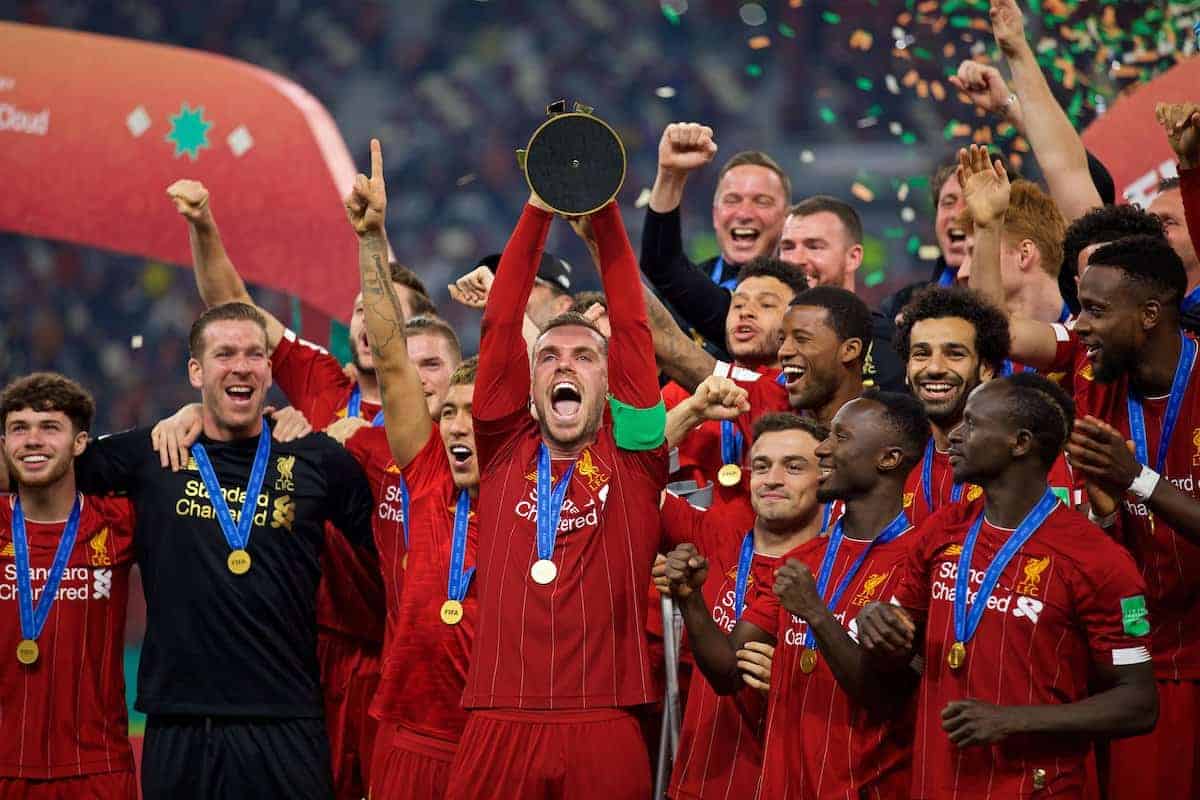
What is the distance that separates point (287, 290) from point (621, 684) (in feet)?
15.8

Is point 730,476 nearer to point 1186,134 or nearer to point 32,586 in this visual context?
point 1186,134

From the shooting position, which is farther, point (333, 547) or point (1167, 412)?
point (333, 547)

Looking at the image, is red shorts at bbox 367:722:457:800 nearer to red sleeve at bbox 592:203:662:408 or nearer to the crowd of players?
the crowd of players

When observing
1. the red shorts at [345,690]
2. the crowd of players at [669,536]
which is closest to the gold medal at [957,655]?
A: the crowd of players at [669,536]

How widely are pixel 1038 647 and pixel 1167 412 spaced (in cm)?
91

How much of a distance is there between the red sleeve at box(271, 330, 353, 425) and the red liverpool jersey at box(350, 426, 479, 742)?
1315 mm

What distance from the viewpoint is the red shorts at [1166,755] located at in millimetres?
4332

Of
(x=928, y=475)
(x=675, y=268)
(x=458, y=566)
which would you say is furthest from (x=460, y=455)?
(x=928, y=475)

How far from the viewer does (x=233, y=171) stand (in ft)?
28.5

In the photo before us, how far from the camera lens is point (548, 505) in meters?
4.40

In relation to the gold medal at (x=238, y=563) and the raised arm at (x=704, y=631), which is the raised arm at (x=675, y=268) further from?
the gold medal at (x=238, y=563)

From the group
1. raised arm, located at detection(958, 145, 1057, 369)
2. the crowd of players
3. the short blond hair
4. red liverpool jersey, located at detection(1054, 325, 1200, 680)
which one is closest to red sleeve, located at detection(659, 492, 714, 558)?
the crowd of players

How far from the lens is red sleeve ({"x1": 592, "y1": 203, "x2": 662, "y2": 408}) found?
4.49 metres

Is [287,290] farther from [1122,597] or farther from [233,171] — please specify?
[1122,597]
